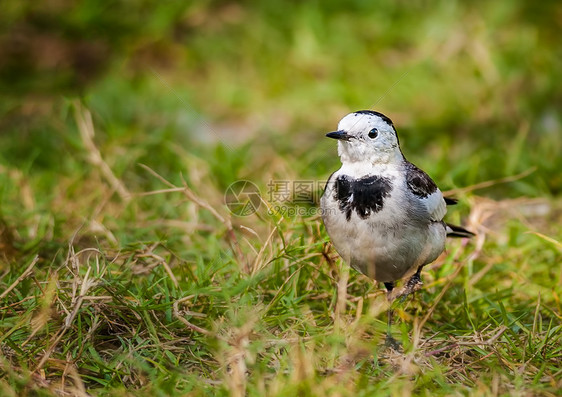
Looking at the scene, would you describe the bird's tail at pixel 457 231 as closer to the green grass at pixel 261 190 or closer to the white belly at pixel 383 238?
the green grass at pixel 261 190

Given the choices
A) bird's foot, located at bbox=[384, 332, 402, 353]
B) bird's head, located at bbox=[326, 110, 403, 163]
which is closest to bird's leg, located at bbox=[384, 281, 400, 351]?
bird's foot, located at bbox=[384, 332, 402, 353]

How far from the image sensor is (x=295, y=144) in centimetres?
643

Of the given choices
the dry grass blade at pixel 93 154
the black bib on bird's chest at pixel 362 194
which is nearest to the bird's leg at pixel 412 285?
the black bib on bird's chest at pixel 362 194

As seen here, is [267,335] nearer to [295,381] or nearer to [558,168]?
[295,381]

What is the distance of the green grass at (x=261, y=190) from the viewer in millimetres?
3324

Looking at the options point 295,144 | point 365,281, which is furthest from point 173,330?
point 295,144

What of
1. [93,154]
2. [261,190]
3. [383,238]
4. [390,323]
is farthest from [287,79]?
[383,238]

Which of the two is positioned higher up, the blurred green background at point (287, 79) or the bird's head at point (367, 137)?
the bird's head at point (367, 137)

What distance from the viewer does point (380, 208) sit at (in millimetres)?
3484

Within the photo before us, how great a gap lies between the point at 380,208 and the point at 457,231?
3.05ft

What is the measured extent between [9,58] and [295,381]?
5.79m

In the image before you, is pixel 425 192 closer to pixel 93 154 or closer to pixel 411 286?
pixel 411 286

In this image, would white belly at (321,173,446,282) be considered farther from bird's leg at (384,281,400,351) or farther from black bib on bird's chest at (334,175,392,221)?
bird's leg at (384,281,400,351)

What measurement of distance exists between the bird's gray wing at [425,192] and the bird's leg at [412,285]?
0.32 metres
